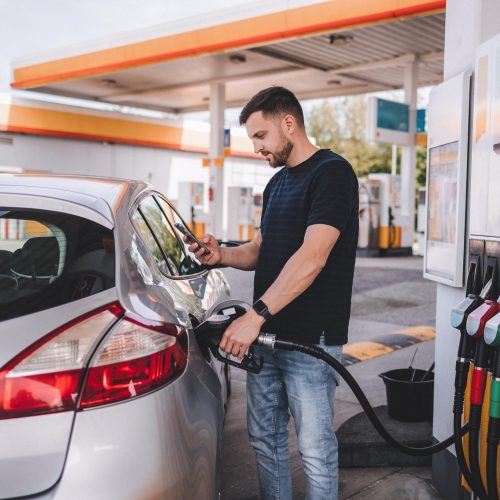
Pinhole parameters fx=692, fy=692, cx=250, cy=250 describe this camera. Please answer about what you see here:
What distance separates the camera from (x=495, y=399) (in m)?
2.37

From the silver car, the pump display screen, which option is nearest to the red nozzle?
the pump display screen

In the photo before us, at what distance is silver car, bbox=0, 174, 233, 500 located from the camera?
5.62 feet

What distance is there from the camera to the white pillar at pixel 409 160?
18750 millimetres

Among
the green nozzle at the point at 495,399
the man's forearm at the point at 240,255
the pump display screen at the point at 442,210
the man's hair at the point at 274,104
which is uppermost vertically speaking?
the man's hair at the point at 274,104

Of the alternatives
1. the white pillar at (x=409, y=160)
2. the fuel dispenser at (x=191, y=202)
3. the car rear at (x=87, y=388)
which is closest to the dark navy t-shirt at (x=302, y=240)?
the car rear at (x=87, y=388)

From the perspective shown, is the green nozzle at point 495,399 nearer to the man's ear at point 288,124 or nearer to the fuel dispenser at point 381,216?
the man's ear at point 288,124

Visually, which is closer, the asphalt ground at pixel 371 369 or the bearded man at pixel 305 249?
the bearded man at pixel 305 249

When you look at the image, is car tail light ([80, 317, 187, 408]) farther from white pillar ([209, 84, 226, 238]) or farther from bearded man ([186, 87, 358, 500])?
white pillar ([209, 84, 226, 238])

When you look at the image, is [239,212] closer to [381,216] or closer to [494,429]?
Answer: [381,216]

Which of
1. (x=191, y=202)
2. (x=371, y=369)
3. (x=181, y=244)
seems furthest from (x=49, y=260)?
(x=191, y=202)

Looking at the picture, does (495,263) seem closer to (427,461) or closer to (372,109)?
(427,461)

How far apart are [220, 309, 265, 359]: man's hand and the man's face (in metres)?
0.68

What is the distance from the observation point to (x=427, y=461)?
148 inches

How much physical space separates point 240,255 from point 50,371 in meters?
1.51
